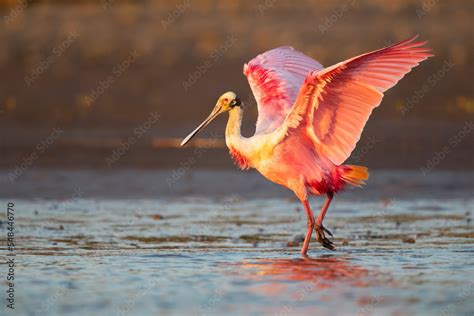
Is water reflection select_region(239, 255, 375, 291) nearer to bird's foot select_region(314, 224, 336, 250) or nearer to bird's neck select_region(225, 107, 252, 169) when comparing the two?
bird's foot select_region(314, 224, 336, 250)

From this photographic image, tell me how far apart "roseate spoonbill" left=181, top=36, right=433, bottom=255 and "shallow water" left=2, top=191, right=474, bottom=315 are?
62cm

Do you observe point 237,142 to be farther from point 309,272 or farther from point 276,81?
point 309,272

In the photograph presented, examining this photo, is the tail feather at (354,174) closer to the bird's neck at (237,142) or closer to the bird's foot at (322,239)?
the bird's foot at (322,239)

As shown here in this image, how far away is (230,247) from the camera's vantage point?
33.5 feet

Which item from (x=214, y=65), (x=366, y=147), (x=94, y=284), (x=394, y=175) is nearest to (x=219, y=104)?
(x=94, y=284)

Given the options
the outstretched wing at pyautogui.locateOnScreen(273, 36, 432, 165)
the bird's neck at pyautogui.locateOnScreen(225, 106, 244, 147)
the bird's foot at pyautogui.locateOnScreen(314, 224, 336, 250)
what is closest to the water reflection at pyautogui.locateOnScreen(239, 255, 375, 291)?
the bird's foot at pyautogui.locateOnScreen(314, 224, 336, 250)

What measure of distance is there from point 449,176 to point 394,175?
696 millimetres

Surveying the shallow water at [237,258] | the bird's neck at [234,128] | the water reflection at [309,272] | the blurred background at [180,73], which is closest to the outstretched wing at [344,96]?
the bird's neck at [234,128]

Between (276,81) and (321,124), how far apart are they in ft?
4.64

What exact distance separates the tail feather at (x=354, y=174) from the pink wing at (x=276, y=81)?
33.9 inches

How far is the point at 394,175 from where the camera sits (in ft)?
49.3

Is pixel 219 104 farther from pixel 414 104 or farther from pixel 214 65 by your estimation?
pixel 214 65

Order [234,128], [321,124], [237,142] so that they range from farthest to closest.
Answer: [234,128]
[237,142]
[321,124]

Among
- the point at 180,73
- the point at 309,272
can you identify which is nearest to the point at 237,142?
the point at 309,272
